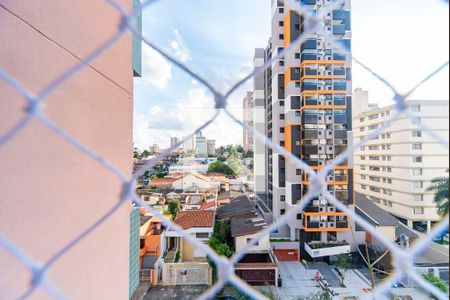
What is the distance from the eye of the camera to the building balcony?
5066mm

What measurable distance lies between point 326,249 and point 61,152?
538 centimetres

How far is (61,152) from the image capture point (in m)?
0.49

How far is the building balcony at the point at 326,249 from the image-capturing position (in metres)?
5.07

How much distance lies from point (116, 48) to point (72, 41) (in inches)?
7.9

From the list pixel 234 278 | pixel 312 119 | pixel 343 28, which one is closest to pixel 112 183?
pixel 234 278

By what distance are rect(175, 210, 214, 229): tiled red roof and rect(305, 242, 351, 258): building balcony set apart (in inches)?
Answer: 76.3

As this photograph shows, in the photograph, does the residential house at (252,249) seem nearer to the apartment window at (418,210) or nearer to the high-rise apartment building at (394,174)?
the high-rise apartment building at (394,174)

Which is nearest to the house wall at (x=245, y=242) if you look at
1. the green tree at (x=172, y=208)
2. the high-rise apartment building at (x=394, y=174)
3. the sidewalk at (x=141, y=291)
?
the sidewalk at (x=141, y=291)

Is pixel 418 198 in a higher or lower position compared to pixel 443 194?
lower

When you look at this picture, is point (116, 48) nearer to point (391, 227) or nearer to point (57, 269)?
point (57, 269)

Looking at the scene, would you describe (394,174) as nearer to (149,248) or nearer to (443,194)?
(149,248)

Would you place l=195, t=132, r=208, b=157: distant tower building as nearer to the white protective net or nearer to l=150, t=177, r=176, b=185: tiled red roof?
the white protective net

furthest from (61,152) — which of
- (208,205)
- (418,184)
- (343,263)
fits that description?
(208,205)

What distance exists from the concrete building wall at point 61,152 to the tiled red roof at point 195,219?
13.0 ft
